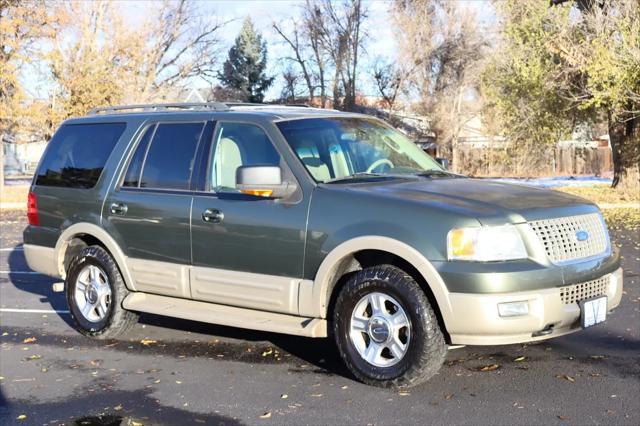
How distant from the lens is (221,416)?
4867mm

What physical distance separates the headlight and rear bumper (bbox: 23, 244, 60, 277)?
4193mm

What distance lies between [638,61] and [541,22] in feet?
13.0

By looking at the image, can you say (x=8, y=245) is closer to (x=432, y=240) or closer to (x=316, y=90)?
(x=432, y=240)

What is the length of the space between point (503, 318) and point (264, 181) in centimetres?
194

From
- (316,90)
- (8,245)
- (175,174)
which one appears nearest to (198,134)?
(175,174)

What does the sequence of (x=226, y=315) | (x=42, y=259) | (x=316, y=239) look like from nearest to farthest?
(x=316, y=239)
(x=226, y=315)
(x=42, y=259)

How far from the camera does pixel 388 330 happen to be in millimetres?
5332

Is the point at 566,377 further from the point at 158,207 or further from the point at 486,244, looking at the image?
the point at 158,207

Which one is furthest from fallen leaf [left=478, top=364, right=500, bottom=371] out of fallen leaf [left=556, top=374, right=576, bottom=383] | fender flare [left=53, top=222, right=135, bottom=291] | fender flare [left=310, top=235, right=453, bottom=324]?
fender flare [left=53, top=222, right=135, bottom=291]

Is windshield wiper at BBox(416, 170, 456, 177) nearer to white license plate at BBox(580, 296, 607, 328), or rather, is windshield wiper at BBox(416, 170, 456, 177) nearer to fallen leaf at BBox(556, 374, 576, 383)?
white license plate at BBox(580, 296, 607, 328)

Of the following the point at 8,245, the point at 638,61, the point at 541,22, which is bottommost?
the point at 8,245

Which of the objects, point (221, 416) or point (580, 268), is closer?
point (221, 416)

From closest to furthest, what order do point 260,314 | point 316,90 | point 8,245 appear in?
point 260,314
point 8,245
point 316,90

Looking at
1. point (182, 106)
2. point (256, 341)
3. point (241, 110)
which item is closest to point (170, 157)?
point (182, 106)
